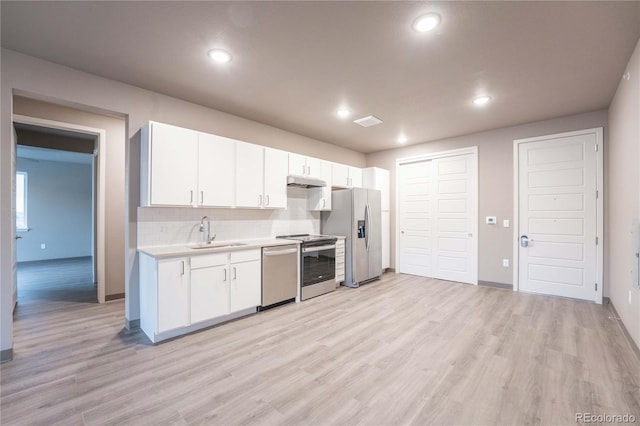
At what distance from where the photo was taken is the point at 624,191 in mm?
2988

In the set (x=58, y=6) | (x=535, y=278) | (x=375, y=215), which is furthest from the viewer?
(x=375, y=215)

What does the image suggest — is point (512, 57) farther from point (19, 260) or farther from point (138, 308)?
point (19, 260)

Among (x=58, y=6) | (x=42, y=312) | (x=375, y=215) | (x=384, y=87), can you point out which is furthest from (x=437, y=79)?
(x=42, y=312)

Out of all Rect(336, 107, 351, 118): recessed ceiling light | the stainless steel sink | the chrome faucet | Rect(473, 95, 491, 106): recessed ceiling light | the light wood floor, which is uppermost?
Rect(473, 95, 491, 106): recessed ceiling light

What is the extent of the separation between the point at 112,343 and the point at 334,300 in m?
2.69

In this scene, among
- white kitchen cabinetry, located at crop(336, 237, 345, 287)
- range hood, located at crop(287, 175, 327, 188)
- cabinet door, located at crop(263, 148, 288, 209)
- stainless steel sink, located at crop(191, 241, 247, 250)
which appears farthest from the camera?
white kitchen cabinetry, located at crop(336, 237, 345, 287)

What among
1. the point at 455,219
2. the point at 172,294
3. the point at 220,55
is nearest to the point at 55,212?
the point at 172,294

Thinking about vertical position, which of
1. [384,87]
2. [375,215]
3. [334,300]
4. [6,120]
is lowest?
[334,300]

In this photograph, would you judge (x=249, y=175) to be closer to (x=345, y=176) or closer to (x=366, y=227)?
(x=345, y=176)

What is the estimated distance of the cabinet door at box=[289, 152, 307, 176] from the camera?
444cm

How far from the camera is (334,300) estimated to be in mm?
4215

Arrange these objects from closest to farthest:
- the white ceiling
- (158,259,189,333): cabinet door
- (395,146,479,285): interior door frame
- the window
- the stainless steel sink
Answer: the white ceiling, (158,259,189,333): cabinet door, the stainless steel sink, (395,146,479,285): interior door frame, the window

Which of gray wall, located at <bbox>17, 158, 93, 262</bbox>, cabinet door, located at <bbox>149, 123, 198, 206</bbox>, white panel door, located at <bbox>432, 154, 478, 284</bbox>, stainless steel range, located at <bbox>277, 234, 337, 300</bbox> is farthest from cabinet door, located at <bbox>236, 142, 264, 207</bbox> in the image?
gray wall, located at <bbox>17, 158, 93, 262</bbox>

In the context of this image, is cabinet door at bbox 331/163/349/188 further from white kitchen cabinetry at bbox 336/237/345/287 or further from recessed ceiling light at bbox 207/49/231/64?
recessed ceiling light at bbox 207/49/231/64
